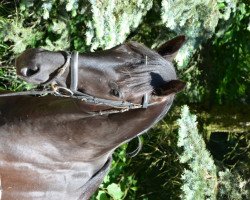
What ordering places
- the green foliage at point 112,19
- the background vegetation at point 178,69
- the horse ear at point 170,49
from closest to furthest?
1. the horse ear at point 170,49
2. the green foliage at point 112,19
3. the background vegetation at point 178,69

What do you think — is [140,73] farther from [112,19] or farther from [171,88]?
[112,19]

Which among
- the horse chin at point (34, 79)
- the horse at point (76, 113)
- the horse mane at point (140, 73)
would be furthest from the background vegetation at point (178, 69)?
the horse chin at point (34, 79)

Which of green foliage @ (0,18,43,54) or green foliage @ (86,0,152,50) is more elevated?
green foliage @ (86,0,152,50)

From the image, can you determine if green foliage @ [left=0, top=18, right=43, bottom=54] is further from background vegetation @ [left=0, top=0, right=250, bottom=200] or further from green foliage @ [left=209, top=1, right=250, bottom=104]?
green foliage @ [left=209, top=1, right=250, bottom=104]

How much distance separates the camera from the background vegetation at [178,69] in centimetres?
436

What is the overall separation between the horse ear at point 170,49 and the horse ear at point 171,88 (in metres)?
0.25

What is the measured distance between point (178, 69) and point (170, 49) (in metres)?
3.05

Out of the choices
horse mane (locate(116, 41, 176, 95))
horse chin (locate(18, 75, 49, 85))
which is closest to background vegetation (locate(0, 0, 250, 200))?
horse mane (locate(116, 41, 176, 95))

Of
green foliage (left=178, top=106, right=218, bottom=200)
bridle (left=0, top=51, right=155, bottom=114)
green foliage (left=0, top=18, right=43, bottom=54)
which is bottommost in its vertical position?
green foliage (left=178, top=106, right=218, bottom=200)

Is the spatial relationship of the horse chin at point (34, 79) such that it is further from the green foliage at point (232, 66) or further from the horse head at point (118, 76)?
the green foliage at point (232, 66)

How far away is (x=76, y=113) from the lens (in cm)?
245

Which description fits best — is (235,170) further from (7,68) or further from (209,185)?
(7,68)

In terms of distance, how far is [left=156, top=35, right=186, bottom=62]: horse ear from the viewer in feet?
8.30

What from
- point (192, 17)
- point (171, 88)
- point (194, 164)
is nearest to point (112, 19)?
point (192, 17)
